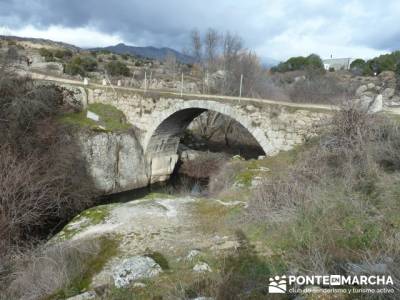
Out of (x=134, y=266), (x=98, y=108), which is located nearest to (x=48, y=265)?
(x=134, y=266)

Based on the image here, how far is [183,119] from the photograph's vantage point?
666 inches

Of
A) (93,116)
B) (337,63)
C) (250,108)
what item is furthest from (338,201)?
(337,63)

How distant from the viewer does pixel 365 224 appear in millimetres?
4840

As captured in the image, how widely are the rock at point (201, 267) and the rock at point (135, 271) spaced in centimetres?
53

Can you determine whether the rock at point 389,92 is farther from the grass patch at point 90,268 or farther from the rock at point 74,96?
the grass patch at point 90,268

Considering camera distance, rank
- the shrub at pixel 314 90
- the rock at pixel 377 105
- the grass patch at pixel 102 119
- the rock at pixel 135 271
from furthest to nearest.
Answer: the shrub at pixel 314 90
the grass patch at pixel 102 119
the rock at pixel 377 105
the rock at pixel 135 271

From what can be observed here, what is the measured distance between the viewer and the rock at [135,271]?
4.73m

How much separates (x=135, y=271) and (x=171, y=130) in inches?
508

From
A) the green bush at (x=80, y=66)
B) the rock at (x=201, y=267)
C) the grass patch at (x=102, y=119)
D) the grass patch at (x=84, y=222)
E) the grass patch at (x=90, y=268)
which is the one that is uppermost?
the green bush at (x=80, y=66)

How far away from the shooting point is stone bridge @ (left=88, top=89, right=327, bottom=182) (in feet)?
38.6

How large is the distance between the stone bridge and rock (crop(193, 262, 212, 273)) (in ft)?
24.2

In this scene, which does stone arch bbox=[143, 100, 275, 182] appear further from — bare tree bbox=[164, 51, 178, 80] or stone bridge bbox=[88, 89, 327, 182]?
bare tree bbox=[164, 51, 178, 80]

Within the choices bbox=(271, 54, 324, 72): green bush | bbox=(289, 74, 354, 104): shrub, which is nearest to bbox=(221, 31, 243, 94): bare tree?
bbox=(289, 74, 354, 104): shrub

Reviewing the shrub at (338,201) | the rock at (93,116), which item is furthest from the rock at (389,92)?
the shrub at (338,201)
